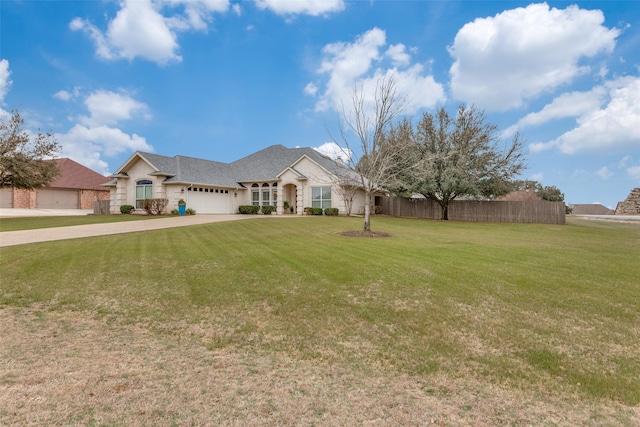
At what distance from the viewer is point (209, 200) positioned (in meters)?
31.4

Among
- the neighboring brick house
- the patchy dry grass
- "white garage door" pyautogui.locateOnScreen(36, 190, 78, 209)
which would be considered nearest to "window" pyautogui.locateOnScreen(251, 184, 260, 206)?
the neighboring brick house

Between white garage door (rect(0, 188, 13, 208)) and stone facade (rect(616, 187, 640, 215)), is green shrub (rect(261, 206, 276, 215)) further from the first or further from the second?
stone facade (rect(616, 187, 640, 215))

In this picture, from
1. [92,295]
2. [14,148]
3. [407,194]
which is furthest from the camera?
[407,194]

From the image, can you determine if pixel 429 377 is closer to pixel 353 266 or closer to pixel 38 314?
pixel 353 266

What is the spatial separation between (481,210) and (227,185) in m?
23.1

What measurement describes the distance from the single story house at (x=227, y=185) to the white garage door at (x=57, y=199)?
50.4 ft

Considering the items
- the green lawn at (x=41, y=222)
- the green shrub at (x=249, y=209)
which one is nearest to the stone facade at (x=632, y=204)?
the green shrub at (x=249, y=209)

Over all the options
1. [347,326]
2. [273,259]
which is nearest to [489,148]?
[273,259]

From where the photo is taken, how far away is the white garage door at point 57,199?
41.1 m

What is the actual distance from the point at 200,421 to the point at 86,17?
61.4ft

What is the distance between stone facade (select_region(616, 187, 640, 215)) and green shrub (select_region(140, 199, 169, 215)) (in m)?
46.3

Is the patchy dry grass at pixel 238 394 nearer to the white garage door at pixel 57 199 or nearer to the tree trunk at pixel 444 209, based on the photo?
the tree trunk at pixel 444 209

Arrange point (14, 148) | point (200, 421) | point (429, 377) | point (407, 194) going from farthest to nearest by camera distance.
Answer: point (407, 194) → point (14, 148) → point (429, 377) → point (200, 421)

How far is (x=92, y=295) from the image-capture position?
6.41m
